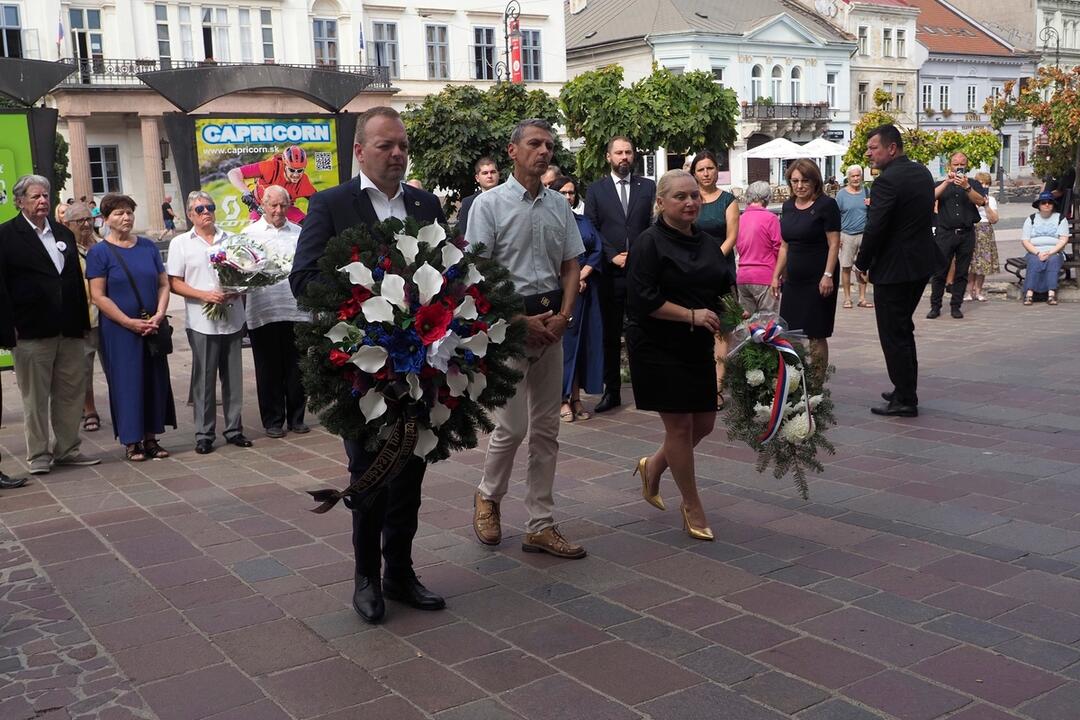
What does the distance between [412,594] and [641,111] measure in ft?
34.9

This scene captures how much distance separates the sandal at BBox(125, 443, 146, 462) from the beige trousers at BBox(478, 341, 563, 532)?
3.69 m

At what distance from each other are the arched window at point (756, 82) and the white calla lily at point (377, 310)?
201 feet

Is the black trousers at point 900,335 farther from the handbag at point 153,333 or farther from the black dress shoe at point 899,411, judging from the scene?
the handbag at point 153,333

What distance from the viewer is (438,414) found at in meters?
4.39

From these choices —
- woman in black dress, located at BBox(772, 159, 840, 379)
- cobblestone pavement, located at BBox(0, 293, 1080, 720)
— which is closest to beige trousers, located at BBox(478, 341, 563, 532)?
cobblestone pavement, located at BBox(0, 293, 1080, 720)

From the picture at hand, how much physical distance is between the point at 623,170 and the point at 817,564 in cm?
446

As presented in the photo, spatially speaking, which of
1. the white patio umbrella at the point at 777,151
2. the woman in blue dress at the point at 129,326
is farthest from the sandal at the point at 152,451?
the white patio umbrella at the point at 777,151

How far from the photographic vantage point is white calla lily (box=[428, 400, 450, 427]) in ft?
14.4

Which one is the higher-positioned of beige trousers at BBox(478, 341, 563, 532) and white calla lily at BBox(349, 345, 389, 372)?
white calla lily at BBox(349, 345, 389, 372)

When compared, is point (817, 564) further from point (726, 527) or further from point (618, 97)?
point (618, 97)

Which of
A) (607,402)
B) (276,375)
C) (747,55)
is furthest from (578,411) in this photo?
(747,55)

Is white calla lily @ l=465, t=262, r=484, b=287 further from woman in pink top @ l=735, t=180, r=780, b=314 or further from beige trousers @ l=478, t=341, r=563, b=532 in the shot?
woman in pink top @ l=735, t=180, r=780, b=314

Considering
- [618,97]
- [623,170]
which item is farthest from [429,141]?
[623,170]

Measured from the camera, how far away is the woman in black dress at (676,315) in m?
5.50
